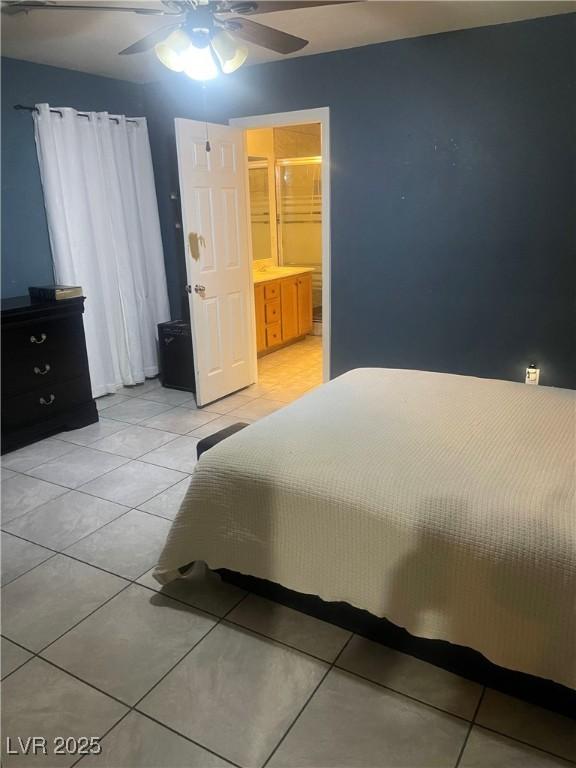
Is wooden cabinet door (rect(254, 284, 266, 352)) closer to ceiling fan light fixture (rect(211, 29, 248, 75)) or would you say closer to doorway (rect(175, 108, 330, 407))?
doorway (rect(175, 108, 330, 407))

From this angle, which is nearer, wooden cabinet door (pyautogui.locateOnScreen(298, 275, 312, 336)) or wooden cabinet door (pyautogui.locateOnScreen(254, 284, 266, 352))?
wooden cabinet door (pyautogui.locateOnScreen(254, 284, 266, 352))

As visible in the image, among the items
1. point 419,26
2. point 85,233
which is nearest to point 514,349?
point 419,26

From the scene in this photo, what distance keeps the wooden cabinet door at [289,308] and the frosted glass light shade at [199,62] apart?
355 cm

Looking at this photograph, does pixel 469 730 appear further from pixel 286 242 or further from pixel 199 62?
pixel 286 242

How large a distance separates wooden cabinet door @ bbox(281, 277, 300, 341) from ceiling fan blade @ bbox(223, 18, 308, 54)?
3466 mm

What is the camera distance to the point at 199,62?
8.05 feet

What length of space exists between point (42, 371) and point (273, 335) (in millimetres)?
2782

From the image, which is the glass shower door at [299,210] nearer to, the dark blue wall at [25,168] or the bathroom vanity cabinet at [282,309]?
the bathroom vanity cabinet at [282,309]

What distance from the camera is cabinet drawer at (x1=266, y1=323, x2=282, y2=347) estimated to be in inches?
234

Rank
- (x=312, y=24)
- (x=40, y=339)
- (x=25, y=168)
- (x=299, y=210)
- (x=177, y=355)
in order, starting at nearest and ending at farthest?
(x=312, y=24) < (x=40, y=339) < (x=25, y=168) < (x=177, y=355) < (x=299, y=210)

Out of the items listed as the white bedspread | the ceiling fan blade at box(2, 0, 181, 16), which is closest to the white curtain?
the ceiling fan blade at box(2, 0, 181, 16)

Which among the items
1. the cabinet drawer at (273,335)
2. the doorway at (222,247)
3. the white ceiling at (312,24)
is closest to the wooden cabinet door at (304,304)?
the cabinet drawer at (273,335)

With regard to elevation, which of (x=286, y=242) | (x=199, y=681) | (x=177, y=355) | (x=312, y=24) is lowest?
(x=199, y=681)

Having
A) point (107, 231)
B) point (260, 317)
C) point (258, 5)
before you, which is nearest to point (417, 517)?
point (258, 5)
